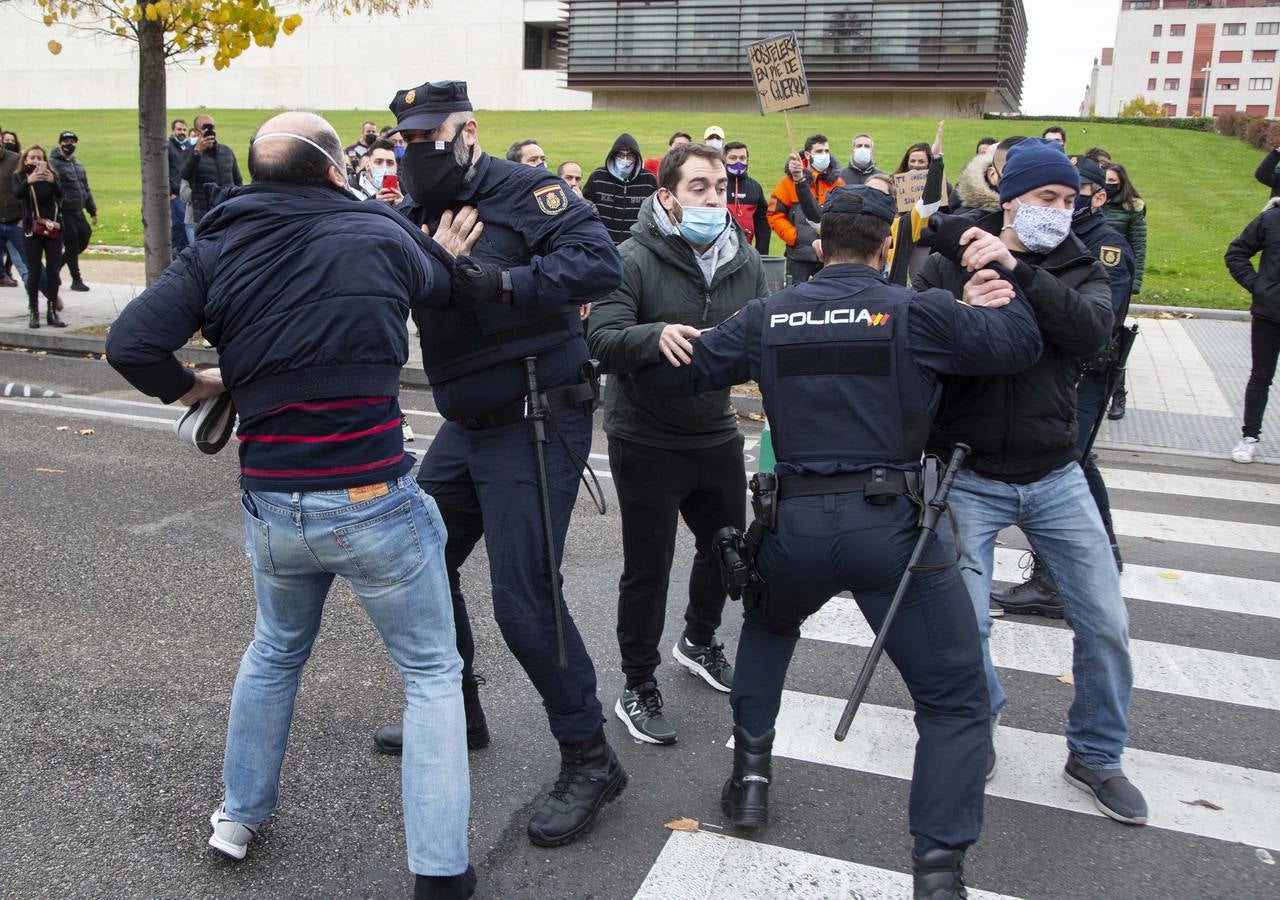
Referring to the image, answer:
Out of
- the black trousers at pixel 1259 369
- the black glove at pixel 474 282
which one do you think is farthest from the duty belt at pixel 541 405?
the black trousers at pixel 1259 369

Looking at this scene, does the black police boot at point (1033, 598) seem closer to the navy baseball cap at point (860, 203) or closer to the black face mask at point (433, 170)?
the navy baseball cap at point (860, 203)

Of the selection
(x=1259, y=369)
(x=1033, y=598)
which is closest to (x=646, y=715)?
(x=1033, y=598)

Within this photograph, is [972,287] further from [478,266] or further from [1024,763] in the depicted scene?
[1024,763]

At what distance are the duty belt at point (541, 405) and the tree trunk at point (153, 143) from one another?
9226mm

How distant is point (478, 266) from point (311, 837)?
5.65ft

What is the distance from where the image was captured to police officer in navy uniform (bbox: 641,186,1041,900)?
2.90 meters

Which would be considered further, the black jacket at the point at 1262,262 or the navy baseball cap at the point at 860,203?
the black jacket at the point at 1262,262

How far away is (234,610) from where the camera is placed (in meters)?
4.98

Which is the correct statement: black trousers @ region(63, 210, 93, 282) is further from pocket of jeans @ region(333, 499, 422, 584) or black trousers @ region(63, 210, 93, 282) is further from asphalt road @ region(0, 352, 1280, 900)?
pocket of jeans @ region(333, 499, 422, 584)

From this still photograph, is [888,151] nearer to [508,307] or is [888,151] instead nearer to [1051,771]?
[1051,771]

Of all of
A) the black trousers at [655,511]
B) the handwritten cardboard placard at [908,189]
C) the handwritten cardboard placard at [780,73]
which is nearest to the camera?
the black trousers at [655,511]

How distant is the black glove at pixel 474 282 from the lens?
9.91 ft

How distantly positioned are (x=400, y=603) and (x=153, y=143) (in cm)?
1023

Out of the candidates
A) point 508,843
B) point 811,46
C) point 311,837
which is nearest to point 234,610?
point 311,837
